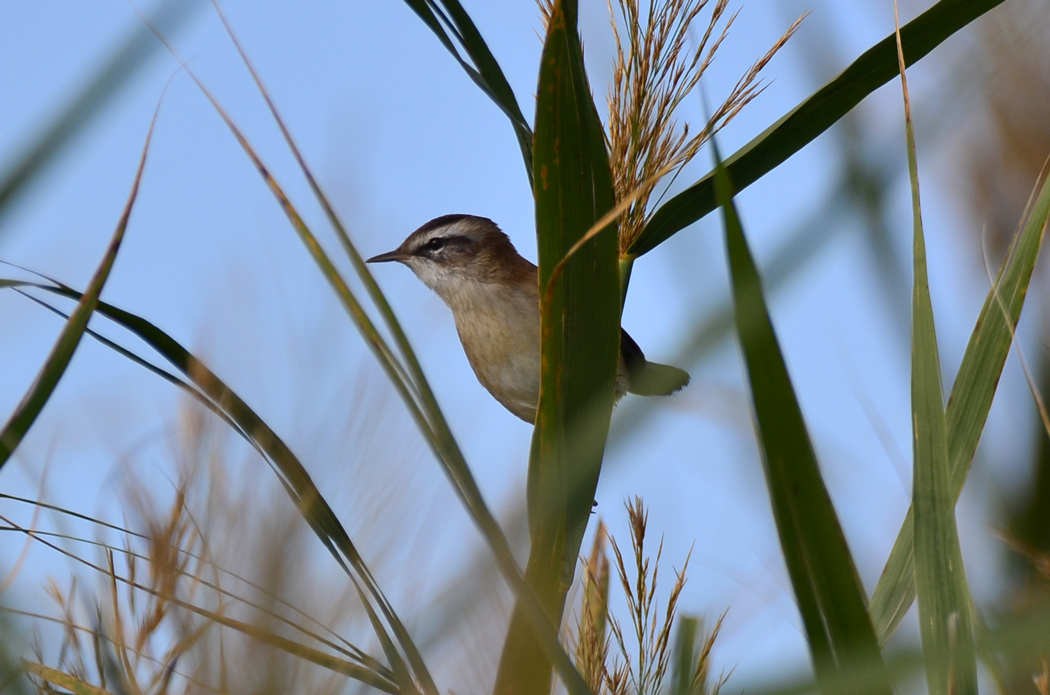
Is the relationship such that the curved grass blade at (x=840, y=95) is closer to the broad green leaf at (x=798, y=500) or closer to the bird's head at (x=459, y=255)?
the broad green leaf at (x=798, y=500)

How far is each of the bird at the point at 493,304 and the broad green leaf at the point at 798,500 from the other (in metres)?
1.99

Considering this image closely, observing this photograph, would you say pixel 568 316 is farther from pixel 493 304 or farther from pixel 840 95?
pixel 493 304

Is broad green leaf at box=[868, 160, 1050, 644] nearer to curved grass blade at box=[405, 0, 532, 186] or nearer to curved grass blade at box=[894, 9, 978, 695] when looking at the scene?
curved grass blade at box=[894, 9, 978, 695]

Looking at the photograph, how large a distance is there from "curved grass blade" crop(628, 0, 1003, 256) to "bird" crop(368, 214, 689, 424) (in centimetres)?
155

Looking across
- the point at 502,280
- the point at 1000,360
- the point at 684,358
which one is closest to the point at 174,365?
the point at 684,358

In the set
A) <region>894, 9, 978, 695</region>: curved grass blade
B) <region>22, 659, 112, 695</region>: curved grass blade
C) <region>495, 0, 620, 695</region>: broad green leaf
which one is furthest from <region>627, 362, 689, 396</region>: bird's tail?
<region>22, 659, 112, 695</region>: curved grass blade

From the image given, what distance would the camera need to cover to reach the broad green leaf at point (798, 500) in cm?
65

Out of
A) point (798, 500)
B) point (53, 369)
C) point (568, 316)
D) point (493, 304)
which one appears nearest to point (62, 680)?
point (53, 369)

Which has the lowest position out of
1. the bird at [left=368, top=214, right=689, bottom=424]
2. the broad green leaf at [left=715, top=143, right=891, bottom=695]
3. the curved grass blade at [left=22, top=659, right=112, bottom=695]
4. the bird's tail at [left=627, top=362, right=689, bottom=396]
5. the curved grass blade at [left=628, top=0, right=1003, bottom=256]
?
the curved grass blade at [left=22, top=659, right=112, bottom=695]

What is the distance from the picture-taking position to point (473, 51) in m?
1.19

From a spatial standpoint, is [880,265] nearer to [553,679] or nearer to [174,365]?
[553,679]

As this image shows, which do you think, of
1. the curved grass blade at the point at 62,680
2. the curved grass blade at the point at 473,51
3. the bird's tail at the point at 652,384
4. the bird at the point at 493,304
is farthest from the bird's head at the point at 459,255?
the curved grass blade at the point at 62,680

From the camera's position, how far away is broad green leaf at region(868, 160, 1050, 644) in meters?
1.00

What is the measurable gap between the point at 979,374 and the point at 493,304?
2343mm
